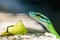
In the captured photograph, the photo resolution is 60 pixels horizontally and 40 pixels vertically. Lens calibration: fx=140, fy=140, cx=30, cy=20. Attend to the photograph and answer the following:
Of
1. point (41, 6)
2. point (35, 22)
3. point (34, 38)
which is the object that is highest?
point (41, 6)

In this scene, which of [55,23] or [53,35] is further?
[55,23]

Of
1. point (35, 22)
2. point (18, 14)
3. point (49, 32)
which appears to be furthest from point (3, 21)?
point (49, 32)

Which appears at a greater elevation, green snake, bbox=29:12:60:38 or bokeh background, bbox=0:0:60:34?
bokeh background, bbox=0:0:60:34

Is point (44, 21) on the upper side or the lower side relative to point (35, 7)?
lower

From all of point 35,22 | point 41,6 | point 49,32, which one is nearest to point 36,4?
point 41,6

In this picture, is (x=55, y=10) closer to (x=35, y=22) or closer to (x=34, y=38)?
(x=35, y=22)

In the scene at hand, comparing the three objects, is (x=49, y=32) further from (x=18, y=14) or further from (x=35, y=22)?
(x=18, y=14)

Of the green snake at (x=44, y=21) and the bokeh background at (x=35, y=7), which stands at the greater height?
the bokeh background at (x=35, y=7)

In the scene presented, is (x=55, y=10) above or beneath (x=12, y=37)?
above
